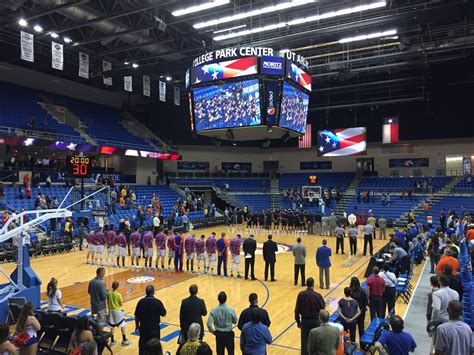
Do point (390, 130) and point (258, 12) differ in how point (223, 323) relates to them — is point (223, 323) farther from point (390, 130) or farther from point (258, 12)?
point (390, 130)

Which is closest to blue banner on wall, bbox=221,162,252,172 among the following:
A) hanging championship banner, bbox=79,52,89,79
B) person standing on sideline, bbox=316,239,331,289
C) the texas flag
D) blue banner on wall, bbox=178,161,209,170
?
blue banner on wall, bbox=178,161,209,170

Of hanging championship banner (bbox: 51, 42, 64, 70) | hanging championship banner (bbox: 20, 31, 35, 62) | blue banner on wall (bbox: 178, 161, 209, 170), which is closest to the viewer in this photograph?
hanging championship banner (bbox: 20, 31, 35, 62)

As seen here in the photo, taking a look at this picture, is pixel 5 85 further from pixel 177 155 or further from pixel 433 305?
pixel 433 305

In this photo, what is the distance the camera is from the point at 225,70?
13953 millimetres

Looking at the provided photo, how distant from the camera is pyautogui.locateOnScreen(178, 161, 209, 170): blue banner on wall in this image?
123 ft

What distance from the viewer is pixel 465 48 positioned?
23.0 meters

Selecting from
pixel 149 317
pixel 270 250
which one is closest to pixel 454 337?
pixel 149 317

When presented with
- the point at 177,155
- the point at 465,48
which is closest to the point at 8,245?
the point at 177,155

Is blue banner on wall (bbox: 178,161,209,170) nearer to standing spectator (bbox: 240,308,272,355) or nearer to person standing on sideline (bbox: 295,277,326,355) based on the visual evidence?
person standing on sideline (bbox: 295,277,326,355)

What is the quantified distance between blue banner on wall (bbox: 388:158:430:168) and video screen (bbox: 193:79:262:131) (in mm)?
24951

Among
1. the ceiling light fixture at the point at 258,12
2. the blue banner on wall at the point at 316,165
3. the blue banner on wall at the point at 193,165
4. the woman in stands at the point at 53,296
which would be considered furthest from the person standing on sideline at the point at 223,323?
the blue banner on wall at the point at 316,165

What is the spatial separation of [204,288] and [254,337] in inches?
269

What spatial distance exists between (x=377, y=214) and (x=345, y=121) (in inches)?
351

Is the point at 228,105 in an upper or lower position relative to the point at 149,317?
upper
